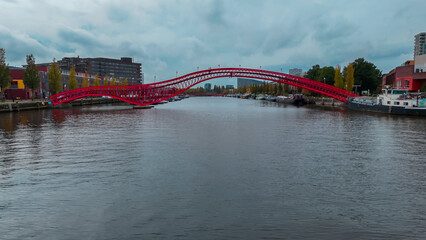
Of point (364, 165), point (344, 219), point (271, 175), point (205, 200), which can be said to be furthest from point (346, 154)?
point (205, 200)

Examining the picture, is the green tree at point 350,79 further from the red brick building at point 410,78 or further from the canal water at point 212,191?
the canal water at point 212,191

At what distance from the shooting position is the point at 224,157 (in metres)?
18.9

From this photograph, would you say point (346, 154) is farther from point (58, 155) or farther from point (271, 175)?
point (58, 155)

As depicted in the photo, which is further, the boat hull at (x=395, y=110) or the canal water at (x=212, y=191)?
the boat hull at (x=395, y=110)

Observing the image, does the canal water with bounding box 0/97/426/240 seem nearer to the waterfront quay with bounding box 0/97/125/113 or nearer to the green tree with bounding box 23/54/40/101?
the waterfront quay with bounding box 0/97/125/113

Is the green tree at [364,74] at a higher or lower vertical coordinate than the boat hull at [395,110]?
higher

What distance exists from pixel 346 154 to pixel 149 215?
14.4 meters

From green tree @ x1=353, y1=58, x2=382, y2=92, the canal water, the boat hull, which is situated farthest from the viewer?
green tree @ x1=353, y1=58, x2=382, y2=92

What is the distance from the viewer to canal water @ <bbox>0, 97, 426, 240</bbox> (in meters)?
9.35

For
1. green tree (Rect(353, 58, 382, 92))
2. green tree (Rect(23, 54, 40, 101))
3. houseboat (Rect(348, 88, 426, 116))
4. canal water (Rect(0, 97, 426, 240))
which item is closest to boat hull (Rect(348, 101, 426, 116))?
houseboat (Rect(348, 88, 426, 116))

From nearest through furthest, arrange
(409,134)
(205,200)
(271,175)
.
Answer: (205,200) < (271,175) < (409,134)

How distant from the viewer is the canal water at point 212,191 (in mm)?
9348

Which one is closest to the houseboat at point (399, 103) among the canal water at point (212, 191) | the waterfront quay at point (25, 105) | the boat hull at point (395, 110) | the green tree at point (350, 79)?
the boat hull at point (395, 110)

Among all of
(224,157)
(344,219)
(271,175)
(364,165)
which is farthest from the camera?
(224,157)
